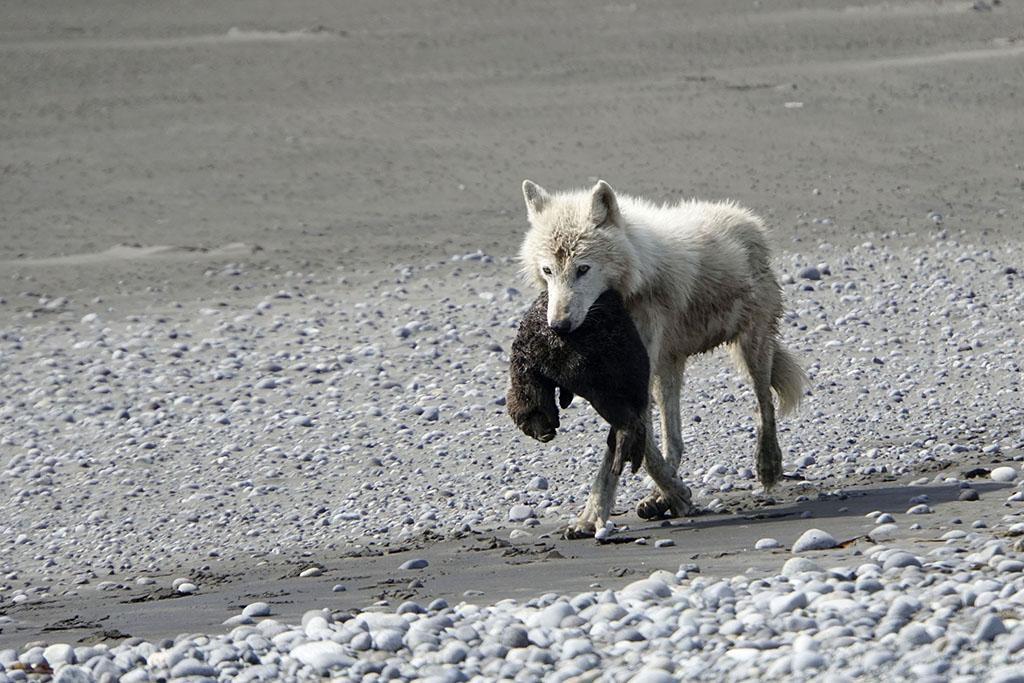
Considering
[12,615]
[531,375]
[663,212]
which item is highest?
[663,212]

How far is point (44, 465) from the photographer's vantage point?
1034 centimetres

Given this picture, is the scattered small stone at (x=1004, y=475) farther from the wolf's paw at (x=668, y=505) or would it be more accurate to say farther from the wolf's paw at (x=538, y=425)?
the wolf's paw at (x=538, y=425)

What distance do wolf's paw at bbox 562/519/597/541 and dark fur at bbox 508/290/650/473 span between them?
0.28 meters

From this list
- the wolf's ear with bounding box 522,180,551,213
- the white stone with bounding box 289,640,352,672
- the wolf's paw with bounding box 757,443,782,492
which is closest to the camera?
the white stone with bounding box 289,640,352,672

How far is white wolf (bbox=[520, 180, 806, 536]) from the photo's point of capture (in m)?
7.61

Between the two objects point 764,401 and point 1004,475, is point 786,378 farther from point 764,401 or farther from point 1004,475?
point 1004,475

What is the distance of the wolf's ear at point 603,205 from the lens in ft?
25.2

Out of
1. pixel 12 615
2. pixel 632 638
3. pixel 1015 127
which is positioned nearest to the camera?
pixel 632 638

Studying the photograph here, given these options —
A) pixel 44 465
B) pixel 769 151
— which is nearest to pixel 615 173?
→ pixel 769 151

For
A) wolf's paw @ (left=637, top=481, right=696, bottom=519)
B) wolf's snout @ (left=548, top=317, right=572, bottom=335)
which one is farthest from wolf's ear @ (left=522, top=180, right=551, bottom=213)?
wolf's paw @ (left=637, top=481, right=696, bottom=519)

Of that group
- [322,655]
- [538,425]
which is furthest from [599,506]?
[322,655]

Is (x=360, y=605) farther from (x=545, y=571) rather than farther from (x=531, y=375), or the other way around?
(x=531, y=375)

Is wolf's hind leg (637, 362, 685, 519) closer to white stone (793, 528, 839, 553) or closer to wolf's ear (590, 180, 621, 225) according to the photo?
wolf's ear (590, 180, 621, 225)

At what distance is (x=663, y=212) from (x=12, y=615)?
3728mm
